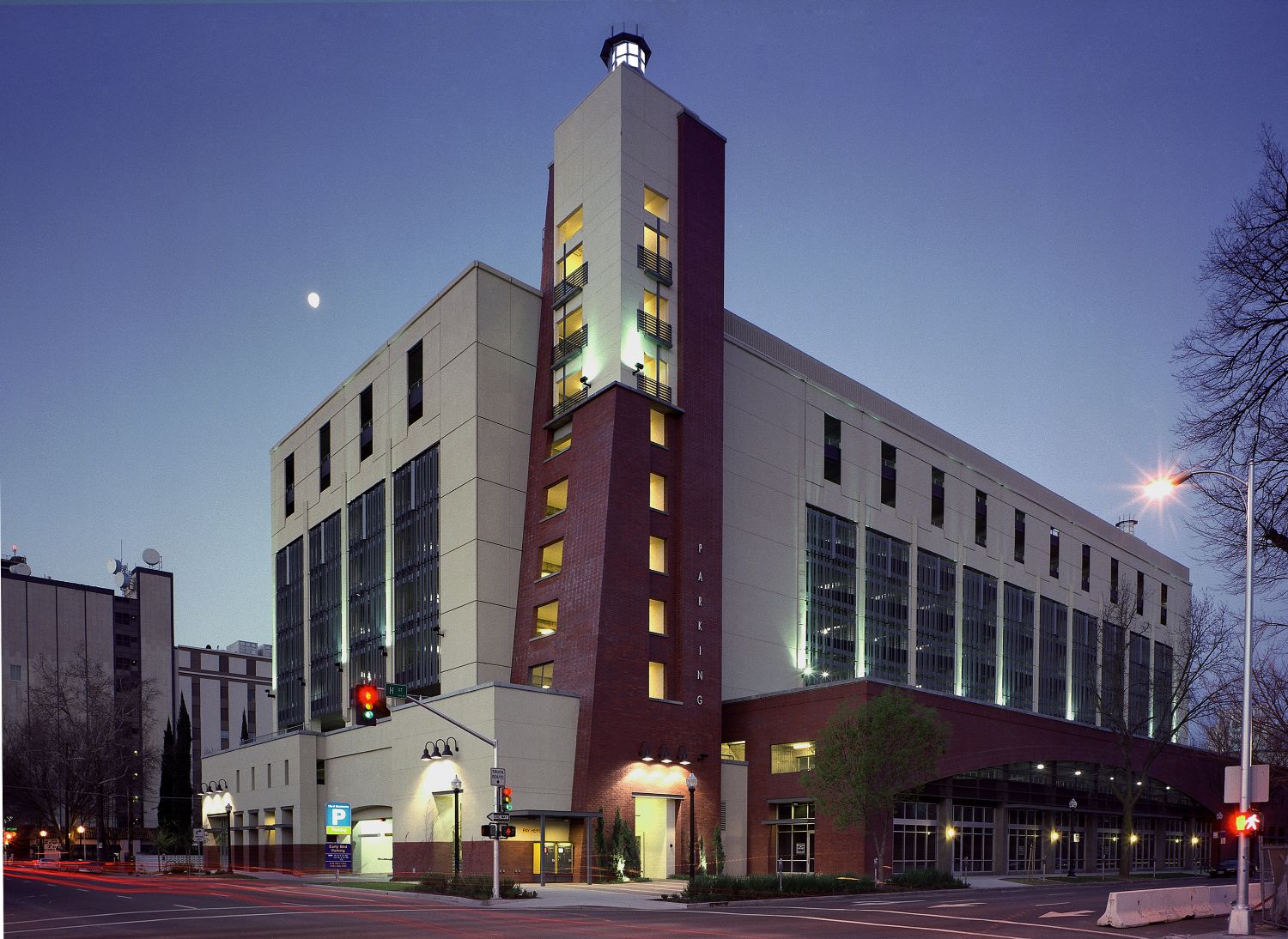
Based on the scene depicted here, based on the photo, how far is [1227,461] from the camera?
73.0 ft

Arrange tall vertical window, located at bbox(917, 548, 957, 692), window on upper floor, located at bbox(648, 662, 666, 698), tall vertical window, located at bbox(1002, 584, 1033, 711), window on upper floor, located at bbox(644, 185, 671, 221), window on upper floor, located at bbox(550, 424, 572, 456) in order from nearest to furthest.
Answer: window on upper floor, located at bbox(648, 662, 666, 698) → window on upper floor, located at bbox(550, 424, 572, 456) → window on upper floor, located at bbox(644, 185, 671, 221) → tall vertical window, located at bbox(917, 548, 957, 692) → tall vertical window, located at bbox(1002, 584, 1033, 711)

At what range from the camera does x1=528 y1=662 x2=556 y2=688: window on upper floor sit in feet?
184

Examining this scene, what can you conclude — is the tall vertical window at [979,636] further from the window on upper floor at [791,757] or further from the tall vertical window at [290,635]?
the tall vertical window at [290,635]

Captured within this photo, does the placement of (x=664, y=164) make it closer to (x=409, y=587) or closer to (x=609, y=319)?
(x=609, y=319)

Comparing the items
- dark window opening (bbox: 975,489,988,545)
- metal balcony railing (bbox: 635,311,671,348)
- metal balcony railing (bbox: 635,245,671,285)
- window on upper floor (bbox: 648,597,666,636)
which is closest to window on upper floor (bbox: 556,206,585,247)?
metal balcony railing (bbox: 635,245,671,285)

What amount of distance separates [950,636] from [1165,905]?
50.9 m

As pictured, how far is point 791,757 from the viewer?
57.2m

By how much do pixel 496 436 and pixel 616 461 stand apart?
842cm

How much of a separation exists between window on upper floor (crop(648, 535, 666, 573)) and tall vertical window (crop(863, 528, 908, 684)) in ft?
69.2

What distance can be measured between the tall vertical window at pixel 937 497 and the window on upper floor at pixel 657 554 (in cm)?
3002

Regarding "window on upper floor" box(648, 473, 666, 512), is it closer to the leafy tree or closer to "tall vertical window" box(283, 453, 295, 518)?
the leafy tree

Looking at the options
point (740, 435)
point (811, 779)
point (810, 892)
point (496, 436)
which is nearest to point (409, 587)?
point (496, 436)

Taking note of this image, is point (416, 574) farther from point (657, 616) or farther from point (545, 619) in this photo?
point (657, 616)

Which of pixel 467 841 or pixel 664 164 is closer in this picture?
pixel 467 841
